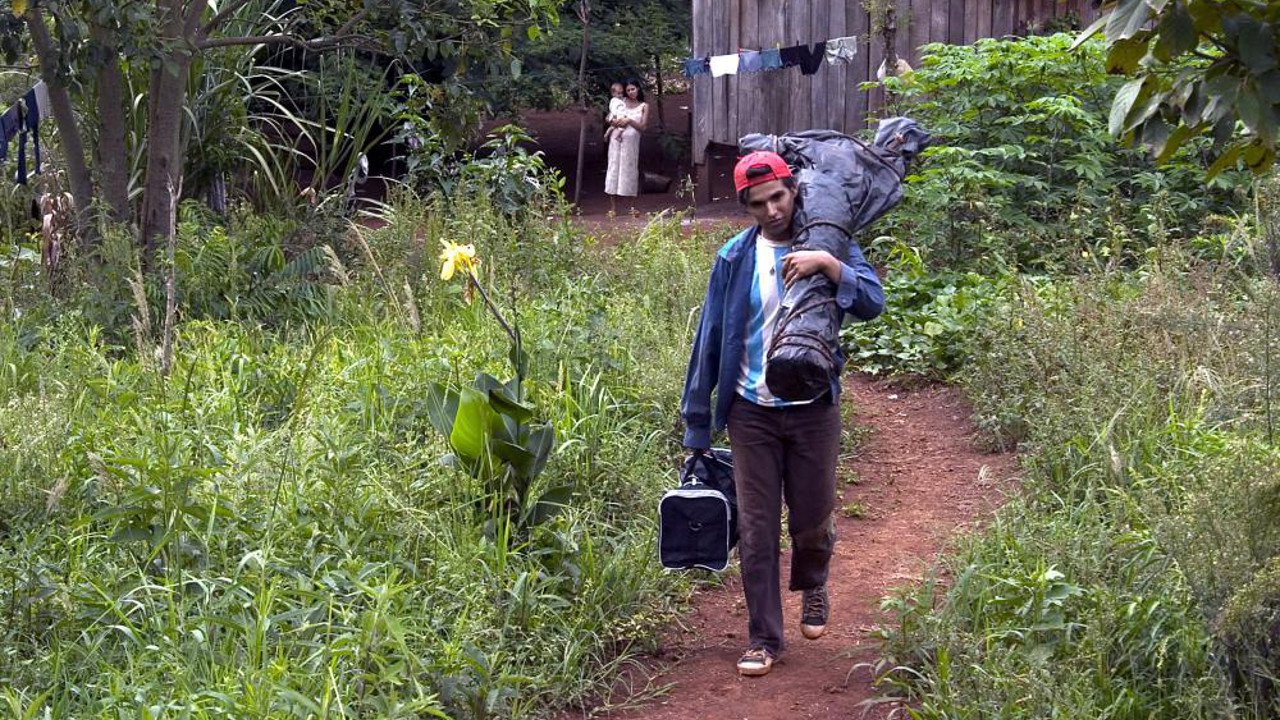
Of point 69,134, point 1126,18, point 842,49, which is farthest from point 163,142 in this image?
point 842,49

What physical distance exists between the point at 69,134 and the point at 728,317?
5736 mm

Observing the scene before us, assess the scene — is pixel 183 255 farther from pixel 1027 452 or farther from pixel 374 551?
pixel 1027 452

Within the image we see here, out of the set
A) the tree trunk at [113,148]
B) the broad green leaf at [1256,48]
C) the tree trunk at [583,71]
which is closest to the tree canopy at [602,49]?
the tree trunk at [583,71]

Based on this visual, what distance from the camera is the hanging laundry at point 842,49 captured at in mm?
14625

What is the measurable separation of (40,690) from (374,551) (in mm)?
1233

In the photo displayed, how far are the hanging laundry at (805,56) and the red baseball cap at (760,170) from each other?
10565 mm

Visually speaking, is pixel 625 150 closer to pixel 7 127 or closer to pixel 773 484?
pixel 7 127

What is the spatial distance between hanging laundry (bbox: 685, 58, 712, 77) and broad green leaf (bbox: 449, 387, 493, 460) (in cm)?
1194

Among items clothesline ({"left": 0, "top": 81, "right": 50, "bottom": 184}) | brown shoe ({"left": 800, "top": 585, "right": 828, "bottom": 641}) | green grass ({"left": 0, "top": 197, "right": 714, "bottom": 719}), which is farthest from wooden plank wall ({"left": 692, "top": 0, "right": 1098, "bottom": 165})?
brown shoe ({"left": 800, "top": 585, "right": 828, "bottom": 641})

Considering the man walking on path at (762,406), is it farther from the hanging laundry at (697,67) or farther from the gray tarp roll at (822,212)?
the hanging laundry at (697,67)

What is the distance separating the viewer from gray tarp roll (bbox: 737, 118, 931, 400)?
15.2ft

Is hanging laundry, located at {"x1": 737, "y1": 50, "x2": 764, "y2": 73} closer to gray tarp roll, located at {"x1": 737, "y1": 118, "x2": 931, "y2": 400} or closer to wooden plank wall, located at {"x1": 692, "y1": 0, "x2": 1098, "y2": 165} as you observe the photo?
wooden plank wall, located at {"x1": 692, "y1": 0, "x2": 1098, "y2": 165}

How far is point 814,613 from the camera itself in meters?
5.28

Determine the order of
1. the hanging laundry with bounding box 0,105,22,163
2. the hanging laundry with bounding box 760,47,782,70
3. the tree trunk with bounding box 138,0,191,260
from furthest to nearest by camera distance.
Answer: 1. the hanging laundry with bounding box 760,47,782,70
2. the hanging laundry with bounding box 0,105,22,163
3. the tree trunk with bounding box 138,0,191,260
